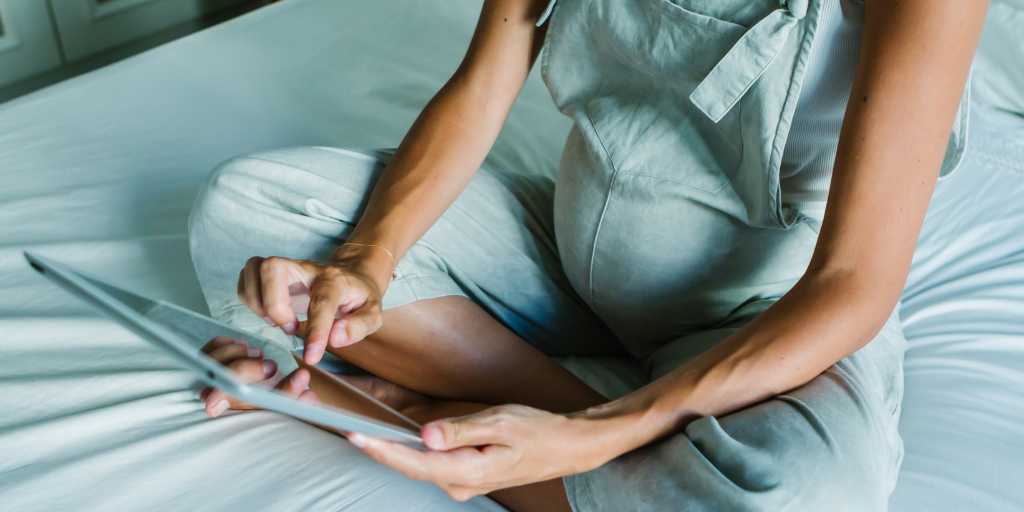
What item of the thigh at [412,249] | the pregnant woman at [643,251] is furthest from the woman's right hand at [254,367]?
the thigh at [412,249]

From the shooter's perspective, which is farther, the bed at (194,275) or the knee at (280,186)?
the knee at (280,186)

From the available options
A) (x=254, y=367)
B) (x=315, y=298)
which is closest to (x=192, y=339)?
(x=254, y=367)

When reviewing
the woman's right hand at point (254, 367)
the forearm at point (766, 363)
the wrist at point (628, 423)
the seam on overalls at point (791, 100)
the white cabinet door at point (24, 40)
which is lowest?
the white cabinet door at point (24, 40)

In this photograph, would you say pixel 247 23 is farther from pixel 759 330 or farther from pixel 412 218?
pixel 759 330

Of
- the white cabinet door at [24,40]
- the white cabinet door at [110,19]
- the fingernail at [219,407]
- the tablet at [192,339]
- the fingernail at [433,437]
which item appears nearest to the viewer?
the tablet at [192,339]

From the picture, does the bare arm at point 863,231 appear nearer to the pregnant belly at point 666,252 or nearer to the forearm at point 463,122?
the pregnant belly at point 666,252

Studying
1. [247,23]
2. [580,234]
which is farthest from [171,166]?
[580,234]

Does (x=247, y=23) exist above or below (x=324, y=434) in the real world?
above

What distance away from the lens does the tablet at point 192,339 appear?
388 millimetres

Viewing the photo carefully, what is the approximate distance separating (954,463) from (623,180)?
432 mm

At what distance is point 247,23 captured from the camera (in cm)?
158

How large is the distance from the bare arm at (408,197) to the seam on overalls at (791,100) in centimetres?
31

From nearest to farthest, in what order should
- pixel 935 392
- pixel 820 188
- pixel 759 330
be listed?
1. pixel 759 330
2. pixel 820 188
3. pixel 935 392

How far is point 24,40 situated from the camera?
7.85ft
